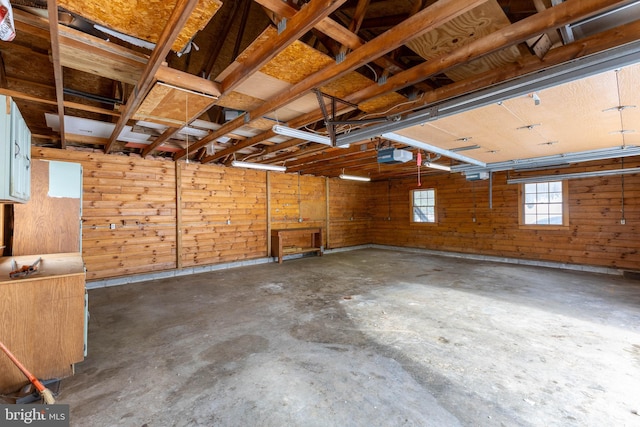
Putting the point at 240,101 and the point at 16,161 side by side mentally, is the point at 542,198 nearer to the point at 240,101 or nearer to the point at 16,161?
the point at 240,101

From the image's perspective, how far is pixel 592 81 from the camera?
1814 mm

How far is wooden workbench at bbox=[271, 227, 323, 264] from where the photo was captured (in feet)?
23.2

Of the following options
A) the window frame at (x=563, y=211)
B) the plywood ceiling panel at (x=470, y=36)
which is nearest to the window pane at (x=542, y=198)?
the window frame at (x=563, y=211)

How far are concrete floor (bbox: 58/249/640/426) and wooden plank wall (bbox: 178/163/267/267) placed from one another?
1.62m

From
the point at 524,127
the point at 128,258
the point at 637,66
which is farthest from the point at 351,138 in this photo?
the point at 128,258

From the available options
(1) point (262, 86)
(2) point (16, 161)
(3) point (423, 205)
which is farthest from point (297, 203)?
(2) point (16, 161)

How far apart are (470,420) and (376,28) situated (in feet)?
10.2

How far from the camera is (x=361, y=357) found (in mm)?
2445

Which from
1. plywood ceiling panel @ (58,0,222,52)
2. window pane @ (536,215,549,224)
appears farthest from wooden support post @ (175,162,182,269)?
window pane @ (536,215,549,224)

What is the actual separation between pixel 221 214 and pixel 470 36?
5894mm

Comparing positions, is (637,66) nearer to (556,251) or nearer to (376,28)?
(376,28)

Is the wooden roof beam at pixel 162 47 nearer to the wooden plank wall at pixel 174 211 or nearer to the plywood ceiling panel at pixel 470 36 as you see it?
the plywood ceiling panel at pixel 470 36

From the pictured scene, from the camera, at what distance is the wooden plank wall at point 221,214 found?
19.5ft

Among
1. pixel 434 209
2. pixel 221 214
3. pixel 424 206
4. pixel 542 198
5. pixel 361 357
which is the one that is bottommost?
pixel 361 357
